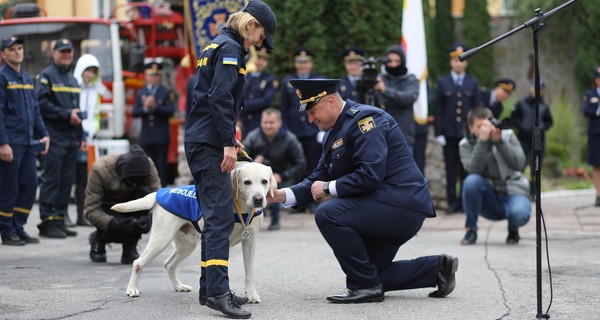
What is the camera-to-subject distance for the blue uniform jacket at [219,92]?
626cm

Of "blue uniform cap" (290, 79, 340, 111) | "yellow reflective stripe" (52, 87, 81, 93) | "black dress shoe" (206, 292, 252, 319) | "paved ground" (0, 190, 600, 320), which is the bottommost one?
"paved ground" (0, 190, 600, 320)

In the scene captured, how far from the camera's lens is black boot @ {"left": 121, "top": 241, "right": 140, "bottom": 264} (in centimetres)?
885

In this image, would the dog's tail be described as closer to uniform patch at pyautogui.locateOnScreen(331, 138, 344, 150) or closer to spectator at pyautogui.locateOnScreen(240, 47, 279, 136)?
uniform patch at pyautogui.locateOnScreen(331, 138, 344, 150)

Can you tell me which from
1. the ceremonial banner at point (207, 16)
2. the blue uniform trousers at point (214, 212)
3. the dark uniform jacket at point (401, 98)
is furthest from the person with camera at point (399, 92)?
the blue uniform trousers at point (214, 212)

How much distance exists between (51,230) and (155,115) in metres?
4.44

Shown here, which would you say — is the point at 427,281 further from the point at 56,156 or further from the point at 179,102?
the point at 179,102

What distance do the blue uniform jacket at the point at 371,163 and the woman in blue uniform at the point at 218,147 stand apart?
→ 2.26 ft

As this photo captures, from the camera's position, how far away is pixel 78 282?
775cm

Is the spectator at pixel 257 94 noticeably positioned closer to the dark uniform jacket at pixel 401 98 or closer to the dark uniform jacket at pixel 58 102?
the dark uniform jacket at pixel 401 98

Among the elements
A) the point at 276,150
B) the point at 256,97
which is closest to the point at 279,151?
the point at 276,150

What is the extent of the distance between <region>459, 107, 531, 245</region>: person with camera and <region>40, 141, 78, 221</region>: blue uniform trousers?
4.16 metres

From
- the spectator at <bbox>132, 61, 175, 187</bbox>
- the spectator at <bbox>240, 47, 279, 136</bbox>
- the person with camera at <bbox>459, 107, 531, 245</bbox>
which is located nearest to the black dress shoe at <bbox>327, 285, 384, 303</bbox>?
the person with camera at <bbox>459, 107, 531, 245</bbox>

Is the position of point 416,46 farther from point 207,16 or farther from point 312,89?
point 312,89

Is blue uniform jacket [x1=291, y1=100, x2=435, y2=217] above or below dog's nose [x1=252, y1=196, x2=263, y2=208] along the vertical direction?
above
